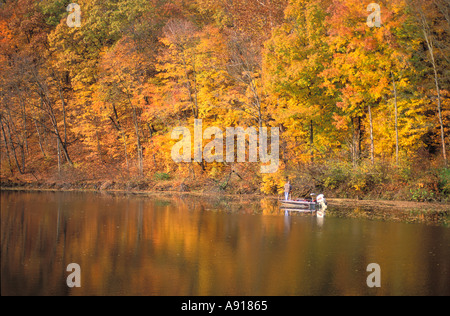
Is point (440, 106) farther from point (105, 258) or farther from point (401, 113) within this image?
point (105, 258)

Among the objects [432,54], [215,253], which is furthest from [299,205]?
[215,253]

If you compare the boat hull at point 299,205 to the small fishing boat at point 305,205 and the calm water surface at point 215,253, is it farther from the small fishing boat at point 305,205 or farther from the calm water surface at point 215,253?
the calm water surface at point 215,253

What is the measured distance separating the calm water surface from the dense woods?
9.61m

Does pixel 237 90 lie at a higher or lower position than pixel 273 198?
higher

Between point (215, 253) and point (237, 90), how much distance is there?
24.2 m

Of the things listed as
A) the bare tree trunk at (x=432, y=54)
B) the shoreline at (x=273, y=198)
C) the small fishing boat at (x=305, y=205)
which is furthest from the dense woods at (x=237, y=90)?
the small fishing boat at (x=305, y=205)

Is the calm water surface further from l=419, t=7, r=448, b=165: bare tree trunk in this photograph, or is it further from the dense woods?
l=419, t=7, r=448, b=165: bare tree trunk

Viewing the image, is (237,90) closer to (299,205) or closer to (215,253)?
(299,205)

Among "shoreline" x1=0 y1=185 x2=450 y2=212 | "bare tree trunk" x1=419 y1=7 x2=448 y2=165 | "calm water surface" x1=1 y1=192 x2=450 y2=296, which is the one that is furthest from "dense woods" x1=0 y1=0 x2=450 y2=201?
"calm water surface" x1=1 y1=192 x2=450 y2=296

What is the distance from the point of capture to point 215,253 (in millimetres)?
16188

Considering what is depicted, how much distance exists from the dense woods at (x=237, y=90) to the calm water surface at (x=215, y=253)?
9.61m

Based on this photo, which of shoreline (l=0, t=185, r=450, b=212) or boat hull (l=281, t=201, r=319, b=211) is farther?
boat hull (l=281, t=201, r=319, b=211)

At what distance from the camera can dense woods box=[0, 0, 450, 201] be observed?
31.3 m

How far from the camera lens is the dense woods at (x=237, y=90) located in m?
31.3
